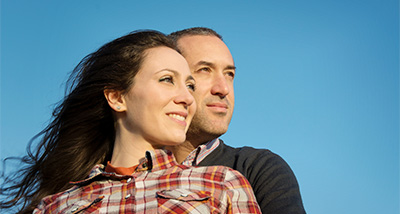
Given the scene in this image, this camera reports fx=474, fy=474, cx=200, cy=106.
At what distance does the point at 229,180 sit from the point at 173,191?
0.39 m

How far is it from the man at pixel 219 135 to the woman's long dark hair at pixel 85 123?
0.72 meters

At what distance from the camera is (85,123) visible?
372 centimetres

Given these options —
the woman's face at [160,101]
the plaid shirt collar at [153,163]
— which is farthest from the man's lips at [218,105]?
the plaid shirt collar at [153,163]

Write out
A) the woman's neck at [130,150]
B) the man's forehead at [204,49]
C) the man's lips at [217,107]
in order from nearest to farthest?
1. the woman's neck at [130,150]
2. the man's lips at [217,107]
3. the man's forehead at [204,49]

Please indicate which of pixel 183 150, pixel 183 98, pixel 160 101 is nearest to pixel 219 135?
pixel 183 150

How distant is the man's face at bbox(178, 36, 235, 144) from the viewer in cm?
420

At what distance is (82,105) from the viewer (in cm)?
372

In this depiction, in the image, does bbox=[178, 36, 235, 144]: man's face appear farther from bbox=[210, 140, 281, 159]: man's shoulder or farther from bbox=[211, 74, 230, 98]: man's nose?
bbox=[210, 140, 281, 159]: man's shoulder

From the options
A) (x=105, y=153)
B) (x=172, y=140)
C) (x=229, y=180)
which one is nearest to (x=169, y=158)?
(x=172, y=140)

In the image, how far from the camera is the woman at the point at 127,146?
9.84 feet

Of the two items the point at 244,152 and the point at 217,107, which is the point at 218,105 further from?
the point at 244,152

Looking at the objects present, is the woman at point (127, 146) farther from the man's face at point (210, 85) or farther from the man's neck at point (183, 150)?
the man's neck at point (183, 150)

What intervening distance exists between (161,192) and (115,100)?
818mm

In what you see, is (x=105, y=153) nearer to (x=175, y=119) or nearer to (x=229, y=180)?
(x=175, y=119)
